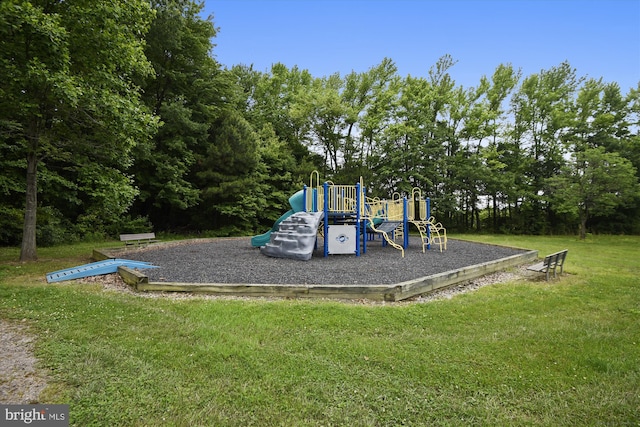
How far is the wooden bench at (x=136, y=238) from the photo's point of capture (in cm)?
1144

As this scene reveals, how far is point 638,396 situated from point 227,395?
3.27 metres

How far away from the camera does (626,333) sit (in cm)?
376

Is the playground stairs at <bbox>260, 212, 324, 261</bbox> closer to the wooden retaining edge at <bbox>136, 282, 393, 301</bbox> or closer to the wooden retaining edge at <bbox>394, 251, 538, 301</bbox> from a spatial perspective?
the wooden retaining edge at <bbox>136, 282, 393, 301</bbox>

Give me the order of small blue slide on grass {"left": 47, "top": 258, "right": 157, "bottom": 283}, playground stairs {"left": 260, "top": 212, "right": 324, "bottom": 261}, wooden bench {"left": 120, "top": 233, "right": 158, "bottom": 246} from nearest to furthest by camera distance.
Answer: small blue slide on grass {"left": 47, "top": 258, "right": 157, "bottom": 283}
playground stairs {"left": 260, "top": 212, "right": 324, "bottom": 261}
wooden bench {"left": 120, "top": 233, "right": 158, "bottom": 246}

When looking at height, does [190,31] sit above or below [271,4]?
above

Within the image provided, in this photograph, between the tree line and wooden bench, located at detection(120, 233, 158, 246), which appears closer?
the tree line

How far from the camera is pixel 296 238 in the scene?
9.51 meters

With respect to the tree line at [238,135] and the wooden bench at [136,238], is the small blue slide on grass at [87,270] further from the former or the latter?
the wooden bench at [136,238]

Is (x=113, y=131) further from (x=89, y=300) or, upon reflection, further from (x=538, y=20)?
(x=538, y=20)

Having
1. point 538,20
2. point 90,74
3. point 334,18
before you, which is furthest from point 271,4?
point 538,20
